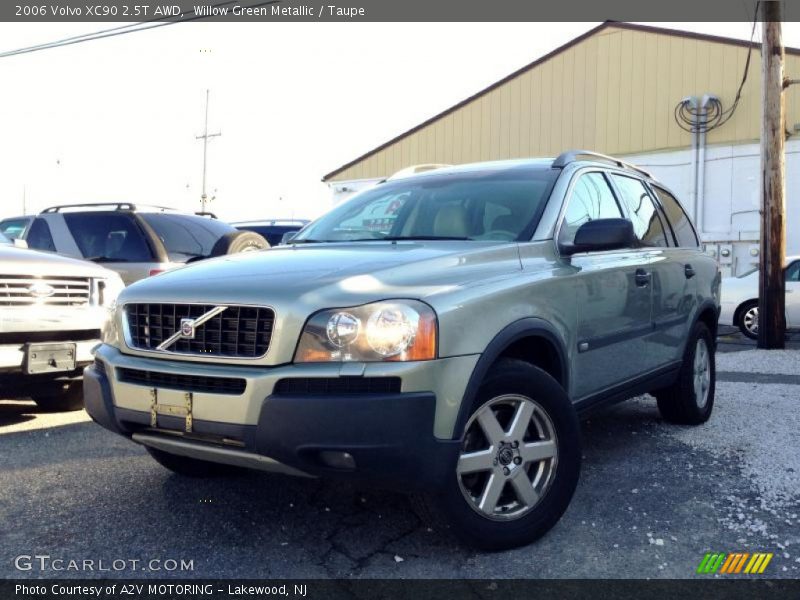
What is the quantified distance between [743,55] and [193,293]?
20436mm

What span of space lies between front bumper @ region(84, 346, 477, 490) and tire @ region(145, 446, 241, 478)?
1116 mm

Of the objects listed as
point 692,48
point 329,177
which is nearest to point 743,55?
point 692,48

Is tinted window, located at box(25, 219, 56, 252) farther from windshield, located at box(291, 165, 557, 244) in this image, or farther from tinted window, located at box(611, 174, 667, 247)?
tinted window, located at box(611, 174, 667, 247)

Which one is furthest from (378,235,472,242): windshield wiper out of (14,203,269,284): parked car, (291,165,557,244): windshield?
(14,203,269,284): parked car

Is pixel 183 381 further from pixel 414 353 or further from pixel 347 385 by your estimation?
pixel 414 353

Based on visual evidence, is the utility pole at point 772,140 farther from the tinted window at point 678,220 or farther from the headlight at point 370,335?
the headlight at point 370,335

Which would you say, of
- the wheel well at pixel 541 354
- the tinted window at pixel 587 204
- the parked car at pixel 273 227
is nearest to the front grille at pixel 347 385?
the wheel well at pixel 541 354

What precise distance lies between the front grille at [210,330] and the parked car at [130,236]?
3.56 meters

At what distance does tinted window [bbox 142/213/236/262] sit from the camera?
7.44 metres

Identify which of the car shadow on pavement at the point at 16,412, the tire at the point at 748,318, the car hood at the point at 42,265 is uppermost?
the car hood at the point at 42,265

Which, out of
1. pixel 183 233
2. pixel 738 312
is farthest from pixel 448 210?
pixel 738 312

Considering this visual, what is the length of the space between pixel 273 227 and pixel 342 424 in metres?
10.5

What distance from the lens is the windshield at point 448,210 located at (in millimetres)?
4008
